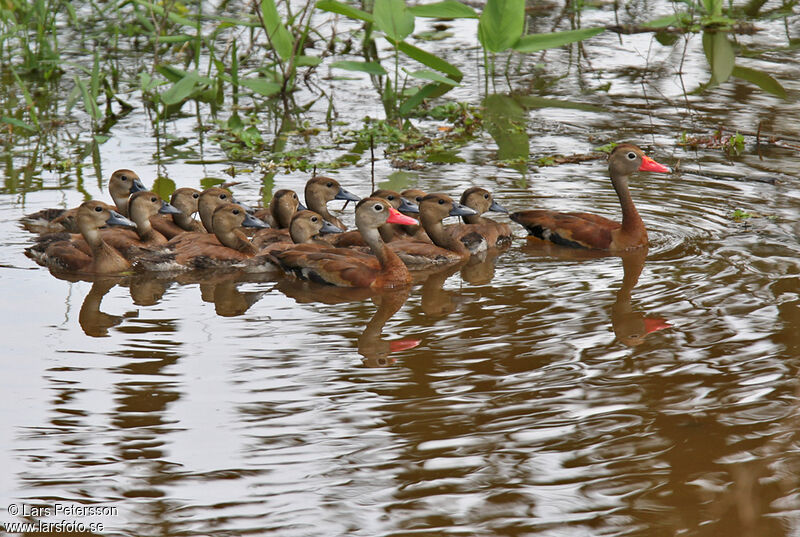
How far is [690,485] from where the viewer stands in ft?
15.3

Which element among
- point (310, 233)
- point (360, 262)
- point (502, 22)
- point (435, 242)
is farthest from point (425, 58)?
point (360, 262)

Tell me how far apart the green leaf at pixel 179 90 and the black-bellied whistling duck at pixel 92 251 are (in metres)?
3.40

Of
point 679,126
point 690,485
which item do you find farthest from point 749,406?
point 679,126

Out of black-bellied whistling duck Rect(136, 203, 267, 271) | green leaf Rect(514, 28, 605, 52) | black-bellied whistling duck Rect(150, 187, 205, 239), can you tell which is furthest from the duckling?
green leaf Rect(514, 28, 605, 52)

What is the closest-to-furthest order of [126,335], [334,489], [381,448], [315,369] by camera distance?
[334,489] < [381,448] < [315,369] < [126,335]

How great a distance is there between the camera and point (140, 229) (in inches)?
352

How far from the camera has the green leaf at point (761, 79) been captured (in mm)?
12633

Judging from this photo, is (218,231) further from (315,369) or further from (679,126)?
(679,126)

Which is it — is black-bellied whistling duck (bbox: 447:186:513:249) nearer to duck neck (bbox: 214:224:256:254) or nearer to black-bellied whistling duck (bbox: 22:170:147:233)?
duck neck (bbox: 214:224:256:254)

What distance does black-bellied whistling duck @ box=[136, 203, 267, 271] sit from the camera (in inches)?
334

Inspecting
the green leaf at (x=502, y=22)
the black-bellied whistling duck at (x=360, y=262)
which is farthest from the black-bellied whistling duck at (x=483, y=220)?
the green leaf at (x=502, y=22)

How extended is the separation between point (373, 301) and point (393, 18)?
516 centimetres

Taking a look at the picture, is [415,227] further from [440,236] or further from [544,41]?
[544,41]

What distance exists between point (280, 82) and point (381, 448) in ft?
29.6
